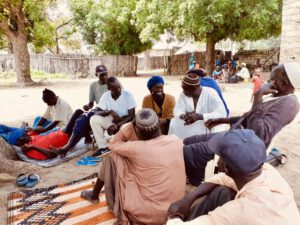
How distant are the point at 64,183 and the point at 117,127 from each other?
1.26 m

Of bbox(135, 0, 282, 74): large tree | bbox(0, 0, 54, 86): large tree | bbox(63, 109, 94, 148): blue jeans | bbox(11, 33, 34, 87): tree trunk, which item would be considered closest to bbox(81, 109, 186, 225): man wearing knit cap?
bbox(63, 109, 94, 148): blue jeans

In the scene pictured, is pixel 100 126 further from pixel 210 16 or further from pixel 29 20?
pixel 29 20

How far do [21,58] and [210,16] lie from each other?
9.33 metres

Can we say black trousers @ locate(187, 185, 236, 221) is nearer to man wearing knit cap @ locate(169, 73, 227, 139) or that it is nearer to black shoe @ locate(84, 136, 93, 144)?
man wearing knit cap @ locate(169, 73, 227, 139)

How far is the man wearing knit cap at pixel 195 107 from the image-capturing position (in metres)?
3.79

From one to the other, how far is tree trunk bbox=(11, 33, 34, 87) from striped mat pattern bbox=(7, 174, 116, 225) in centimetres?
1270

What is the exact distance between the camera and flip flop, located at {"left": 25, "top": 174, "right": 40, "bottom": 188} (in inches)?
152

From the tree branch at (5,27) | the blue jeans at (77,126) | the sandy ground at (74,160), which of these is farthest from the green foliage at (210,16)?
the blue jeans at (77,126)

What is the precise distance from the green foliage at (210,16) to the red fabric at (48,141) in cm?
1069

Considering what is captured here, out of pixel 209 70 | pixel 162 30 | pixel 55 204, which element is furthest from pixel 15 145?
pixel 209 70

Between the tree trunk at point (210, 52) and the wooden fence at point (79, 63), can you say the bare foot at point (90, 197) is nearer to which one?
the tree trunk at point (210, 52)

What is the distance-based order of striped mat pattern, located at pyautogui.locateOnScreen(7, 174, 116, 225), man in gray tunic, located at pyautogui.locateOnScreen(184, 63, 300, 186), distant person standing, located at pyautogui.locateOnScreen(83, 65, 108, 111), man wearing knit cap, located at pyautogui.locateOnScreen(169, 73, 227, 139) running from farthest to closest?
distant person standing, located at pyautogui.locateOnScreen(83, 65, 108, 111) < man wearing knit cap, located at pyautogui.locateOnScreen(169, 73, 227, 139) < striped mat pattern, located at pyautogui.locateOnScreen(7, 174, 116, 225) < man in gray tunic, located at pyautogui.locateOnScreen(184, 63, 300, 186)

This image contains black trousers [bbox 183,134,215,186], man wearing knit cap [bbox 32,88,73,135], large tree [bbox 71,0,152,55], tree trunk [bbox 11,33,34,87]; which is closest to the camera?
black trousers [bbox 183,134,215,186]

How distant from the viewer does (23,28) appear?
14445mm
